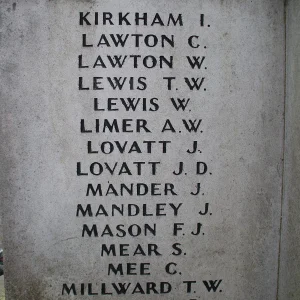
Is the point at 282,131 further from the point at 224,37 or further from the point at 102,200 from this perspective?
the point at 102,200

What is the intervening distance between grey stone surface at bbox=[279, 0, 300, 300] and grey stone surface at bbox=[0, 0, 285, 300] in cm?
8

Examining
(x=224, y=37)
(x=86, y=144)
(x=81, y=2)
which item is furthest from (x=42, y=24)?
(x=224, y=37)

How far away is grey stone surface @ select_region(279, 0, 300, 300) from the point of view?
3434 mm

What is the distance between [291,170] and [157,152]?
1.07m

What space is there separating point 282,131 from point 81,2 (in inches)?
74.4

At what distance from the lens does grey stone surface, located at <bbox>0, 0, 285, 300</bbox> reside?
11.5 ft

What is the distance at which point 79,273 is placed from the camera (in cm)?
365

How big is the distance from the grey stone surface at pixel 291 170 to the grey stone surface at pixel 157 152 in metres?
0.08

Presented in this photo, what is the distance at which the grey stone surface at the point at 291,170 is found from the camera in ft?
11.3

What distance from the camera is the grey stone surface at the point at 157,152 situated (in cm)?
350

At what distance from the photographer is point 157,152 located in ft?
11.9

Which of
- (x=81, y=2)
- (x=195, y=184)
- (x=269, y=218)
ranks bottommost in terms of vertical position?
(x=269, y=218)

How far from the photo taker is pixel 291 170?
11.7ft

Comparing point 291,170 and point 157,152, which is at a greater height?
point 157,152
